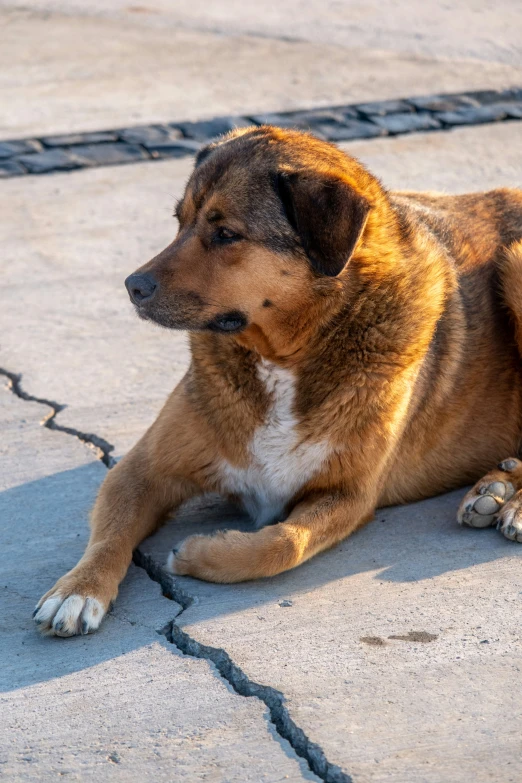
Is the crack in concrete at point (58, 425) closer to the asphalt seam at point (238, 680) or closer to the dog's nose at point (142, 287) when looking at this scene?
the asphalt seam at point (238, 680)

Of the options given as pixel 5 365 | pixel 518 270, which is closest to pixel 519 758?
pixel 518 270

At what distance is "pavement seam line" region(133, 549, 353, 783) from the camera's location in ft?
9.97

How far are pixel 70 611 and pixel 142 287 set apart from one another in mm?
1102

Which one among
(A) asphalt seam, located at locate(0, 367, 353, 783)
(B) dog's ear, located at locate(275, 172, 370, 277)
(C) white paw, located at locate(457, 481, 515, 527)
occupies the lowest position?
(A) asphalt seam, located at locate(0, 367, 353, 783)

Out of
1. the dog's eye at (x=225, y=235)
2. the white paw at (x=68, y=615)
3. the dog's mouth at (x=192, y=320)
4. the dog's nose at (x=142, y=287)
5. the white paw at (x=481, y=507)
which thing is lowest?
the white paw at (x=68, y=615)

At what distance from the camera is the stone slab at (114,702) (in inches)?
120

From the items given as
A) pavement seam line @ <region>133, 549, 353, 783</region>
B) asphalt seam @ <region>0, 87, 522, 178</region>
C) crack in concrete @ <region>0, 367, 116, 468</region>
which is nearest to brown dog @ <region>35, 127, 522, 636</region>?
pavement seam line @ <region>133, 549, 353, 783</region>

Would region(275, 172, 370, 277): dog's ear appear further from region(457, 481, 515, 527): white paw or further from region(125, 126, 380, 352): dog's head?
region(457, 481, 515, 527): white paw

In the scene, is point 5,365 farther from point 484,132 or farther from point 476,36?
point 476,36

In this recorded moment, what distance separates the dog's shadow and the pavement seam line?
0.13ft

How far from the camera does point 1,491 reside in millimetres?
4664

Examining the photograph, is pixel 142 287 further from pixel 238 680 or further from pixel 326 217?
pixel 238 680

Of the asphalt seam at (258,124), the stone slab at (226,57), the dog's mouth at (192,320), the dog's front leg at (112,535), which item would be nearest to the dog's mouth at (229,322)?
the dog's mouth at (192,320)

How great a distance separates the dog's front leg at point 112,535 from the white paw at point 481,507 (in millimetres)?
1020
